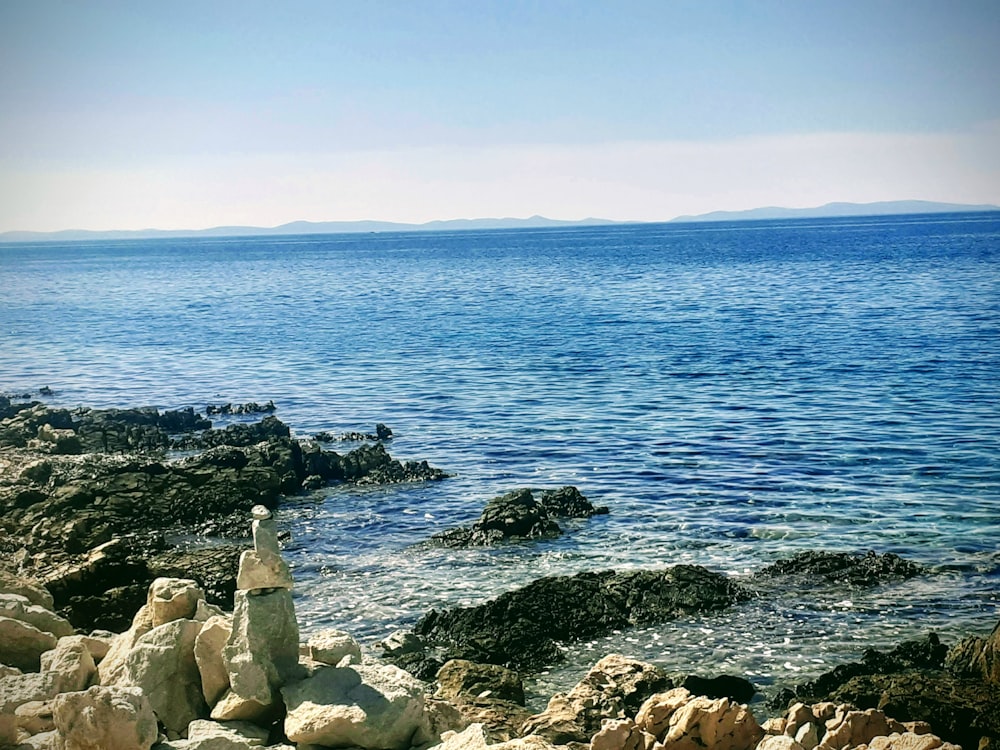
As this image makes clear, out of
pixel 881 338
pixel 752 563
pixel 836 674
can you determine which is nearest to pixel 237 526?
pixel 752 563

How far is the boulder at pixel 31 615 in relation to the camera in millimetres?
14820

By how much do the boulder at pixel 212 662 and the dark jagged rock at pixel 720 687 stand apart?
7.55 m

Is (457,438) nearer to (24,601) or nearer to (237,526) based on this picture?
(237,526)

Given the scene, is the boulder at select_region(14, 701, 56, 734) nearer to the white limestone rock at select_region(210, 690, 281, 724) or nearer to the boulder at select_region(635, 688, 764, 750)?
the white limestone rock at select_region(210, 690, 281, 724)

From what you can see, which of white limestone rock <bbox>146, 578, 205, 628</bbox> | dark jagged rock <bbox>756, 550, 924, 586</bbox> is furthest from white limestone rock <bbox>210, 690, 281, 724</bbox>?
dark jagged rock <bbox>756, 550, 924, 586</bbox>

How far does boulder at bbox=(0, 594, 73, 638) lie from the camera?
48.6 feet

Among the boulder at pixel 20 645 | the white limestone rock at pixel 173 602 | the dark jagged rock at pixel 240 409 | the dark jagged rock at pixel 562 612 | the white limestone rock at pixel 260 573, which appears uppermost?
the white limestone rock at pixel 260 573

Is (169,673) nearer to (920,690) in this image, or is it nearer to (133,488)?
(920,690)

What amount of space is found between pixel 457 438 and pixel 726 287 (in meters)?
82.7

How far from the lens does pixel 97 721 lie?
10.3 m

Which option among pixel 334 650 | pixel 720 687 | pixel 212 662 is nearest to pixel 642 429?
pixel 720 687

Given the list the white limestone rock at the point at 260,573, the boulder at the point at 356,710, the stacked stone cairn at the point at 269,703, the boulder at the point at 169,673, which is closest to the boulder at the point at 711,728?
the stacked stone cairn at the point at 269,703

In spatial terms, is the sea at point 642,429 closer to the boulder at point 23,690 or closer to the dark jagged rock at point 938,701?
the dark jagged rock at point 938,701

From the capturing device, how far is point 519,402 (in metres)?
45.6
